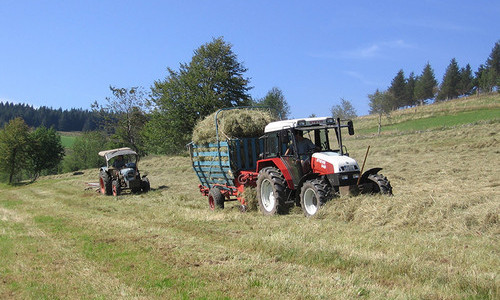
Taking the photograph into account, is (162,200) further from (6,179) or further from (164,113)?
(6,179)

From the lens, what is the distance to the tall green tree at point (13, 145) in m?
39.4

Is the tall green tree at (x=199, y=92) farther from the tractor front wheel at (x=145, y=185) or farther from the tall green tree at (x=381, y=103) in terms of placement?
the tall green tree at (x=381, y=103)

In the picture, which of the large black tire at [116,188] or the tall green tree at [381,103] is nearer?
the large black tire at [116,188]

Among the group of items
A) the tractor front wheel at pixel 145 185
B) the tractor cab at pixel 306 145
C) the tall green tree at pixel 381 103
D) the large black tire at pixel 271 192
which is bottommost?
the tractor front wheel at pixel 145 185

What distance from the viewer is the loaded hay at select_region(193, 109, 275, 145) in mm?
10133

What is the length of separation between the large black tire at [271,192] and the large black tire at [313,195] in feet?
1.61

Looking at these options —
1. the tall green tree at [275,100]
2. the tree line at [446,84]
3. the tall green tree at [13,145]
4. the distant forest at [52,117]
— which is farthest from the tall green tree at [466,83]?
the distant forest at [52,117]

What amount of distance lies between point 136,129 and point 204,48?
779 inches

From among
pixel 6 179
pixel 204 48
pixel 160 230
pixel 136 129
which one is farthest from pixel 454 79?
pixel 160 230

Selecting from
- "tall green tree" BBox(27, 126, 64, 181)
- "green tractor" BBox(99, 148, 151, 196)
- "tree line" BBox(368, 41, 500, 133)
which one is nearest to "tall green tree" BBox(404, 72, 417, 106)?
"tree line" BBox(368, 41, 500, 133)

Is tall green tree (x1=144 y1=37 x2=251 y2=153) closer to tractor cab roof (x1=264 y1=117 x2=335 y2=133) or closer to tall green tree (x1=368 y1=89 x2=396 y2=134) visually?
tractor cab roof (x1=264 y1=117 x2=335 y2=133)

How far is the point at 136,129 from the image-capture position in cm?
4116

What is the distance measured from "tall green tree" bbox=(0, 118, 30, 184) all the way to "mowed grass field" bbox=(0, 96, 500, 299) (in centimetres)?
3453

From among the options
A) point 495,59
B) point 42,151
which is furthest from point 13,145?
point 495,59
